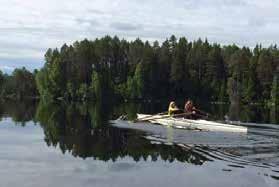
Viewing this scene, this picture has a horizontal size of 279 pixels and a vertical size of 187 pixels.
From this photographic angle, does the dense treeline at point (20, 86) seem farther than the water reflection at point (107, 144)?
Yes

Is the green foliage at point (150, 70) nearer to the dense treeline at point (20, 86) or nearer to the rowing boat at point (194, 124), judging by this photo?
the dense treeline at point (20, 86)

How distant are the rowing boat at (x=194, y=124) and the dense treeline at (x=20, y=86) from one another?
131m

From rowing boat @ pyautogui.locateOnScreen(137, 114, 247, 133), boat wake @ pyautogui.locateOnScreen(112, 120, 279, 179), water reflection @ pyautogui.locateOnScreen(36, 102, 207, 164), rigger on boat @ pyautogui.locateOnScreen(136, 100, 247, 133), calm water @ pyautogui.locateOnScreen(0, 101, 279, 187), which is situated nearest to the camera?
calm water @ pyautogui.locateOnScreen(0, 101, 279, 187)

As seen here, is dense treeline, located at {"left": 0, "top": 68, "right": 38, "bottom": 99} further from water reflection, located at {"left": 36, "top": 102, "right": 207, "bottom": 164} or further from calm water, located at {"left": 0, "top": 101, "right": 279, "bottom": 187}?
calm water, located at {"left": 0, "top": 101, "right": 279, "bottom": 187}

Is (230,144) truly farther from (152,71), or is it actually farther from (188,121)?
(152,71)

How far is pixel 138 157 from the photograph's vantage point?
30281 mm

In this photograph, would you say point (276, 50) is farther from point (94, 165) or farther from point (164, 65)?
point (94, 165)

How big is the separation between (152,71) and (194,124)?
103336 mm

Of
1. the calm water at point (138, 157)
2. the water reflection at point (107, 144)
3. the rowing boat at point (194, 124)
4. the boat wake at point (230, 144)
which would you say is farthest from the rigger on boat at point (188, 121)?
the water reflection at point (107, 144)

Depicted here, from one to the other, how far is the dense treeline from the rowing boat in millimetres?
130552

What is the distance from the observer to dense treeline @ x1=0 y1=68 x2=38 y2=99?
579 ft

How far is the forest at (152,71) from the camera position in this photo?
139 meters

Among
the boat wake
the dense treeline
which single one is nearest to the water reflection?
the boat wake

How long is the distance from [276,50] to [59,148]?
115 metres
